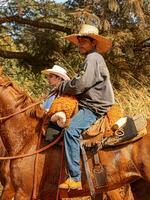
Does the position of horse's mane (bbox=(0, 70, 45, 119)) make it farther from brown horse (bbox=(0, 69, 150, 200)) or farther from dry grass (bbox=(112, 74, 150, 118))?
dry grass (bbox=(112, 74, 150, 118))

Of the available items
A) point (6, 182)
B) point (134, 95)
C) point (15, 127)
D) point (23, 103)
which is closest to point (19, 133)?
point (15, 127)

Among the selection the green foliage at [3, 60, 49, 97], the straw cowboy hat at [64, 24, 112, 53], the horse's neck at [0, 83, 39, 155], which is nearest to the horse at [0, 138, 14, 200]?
the horse's neck at [0, 83, 39, 155]

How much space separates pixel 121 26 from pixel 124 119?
6.46 meters

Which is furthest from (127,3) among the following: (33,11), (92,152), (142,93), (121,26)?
(92,152)

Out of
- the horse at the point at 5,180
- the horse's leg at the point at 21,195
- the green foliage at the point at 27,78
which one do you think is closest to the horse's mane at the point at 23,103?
the horse's leg at the point at 21,195

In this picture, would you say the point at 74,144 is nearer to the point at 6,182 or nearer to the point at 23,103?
the point at 23,103

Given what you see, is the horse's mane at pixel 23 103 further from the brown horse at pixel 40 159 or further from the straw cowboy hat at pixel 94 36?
the straw cowboy hat at pixel 94 36

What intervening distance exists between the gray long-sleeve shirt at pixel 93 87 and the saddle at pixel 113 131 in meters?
0.15

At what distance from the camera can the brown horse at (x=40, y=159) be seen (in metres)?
5.73

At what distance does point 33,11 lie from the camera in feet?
44.7

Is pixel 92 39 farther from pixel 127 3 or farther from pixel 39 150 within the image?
pixel 127 3

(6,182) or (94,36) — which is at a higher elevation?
(94,36)

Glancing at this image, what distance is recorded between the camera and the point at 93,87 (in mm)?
5926

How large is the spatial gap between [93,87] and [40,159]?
1073mm
